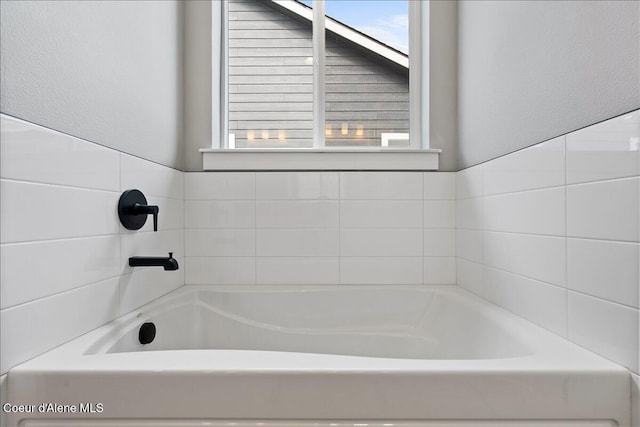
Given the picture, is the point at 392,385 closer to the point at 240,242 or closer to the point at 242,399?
the point at 242,399

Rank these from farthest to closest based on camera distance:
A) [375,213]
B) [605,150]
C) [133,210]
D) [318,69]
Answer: [318,69] → [375,213] → [133,210] → [605,150]

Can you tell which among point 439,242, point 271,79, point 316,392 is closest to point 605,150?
point 316,392

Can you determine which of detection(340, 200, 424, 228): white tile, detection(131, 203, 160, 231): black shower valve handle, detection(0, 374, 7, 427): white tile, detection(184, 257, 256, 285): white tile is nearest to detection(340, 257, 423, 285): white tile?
detection(340, 200, 424, 228): white tile

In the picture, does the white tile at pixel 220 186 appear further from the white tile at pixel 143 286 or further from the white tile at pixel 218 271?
the white tile at pixel 143 286

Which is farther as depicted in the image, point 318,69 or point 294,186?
point 318,69

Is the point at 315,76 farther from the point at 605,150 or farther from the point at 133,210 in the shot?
the point at 605,150

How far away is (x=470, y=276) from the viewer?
172 centimetres

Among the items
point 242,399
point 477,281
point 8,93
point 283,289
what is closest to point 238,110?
point 283,289

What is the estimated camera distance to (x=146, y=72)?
152cm

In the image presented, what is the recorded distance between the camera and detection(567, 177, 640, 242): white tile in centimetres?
80

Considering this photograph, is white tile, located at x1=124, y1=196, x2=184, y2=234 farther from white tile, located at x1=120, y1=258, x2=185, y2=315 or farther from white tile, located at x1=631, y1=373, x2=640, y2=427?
white tile, located at x1=631, y1=373, x2=640, y2=427

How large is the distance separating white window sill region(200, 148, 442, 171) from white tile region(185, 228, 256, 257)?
0.31 m

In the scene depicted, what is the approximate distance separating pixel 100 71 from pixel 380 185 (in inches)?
49.1

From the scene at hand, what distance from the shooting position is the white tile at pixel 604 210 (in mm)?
799
